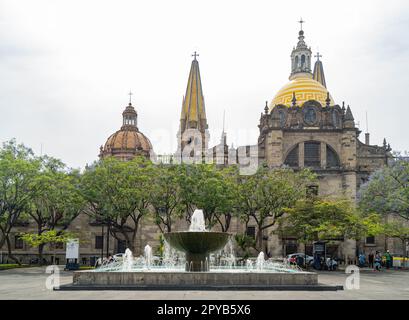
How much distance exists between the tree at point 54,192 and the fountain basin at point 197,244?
1637 centimetres

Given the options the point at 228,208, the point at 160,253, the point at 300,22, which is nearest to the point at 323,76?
the point at 300,22

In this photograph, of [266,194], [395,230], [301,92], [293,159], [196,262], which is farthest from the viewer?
[301,92]

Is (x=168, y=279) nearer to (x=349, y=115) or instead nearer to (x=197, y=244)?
(x=197, y=244)

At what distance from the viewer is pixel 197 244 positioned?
66.9 ft

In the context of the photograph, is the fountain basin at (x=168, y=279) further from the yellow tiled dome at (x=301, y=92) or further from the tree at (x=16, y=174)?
the yellow tiled dome at (x=301, y=92)

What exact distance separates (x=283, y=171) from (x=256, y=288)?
24.3m

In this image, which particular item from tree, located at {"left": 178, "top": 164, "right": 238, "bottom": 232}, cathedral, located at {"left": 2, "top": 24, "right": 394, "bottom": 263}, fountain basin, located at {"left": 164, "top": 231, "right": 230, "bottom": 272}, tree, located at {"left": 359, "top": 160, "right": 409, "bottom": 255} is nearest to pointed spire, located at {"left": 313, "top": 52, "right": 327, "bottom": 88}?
cathedral, located at {"left": 2, "top": 24, "right": 394, "bottom": 263}

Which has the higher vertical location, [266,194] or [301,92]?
[301,92]

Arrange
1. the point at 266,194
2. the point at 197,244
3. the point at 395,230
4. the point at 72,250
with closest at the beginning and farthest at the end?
the point at 197,244 < the point at 72,250 < the point at 266,194 < the point at 395,230

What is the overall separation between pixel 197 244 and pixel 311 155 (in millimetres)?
33800

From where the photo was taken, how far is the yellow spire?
64.3 metres

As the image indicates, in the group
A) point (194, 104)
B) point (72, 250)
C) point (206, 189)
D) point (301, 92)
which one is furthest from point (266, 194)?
point (194, 104)

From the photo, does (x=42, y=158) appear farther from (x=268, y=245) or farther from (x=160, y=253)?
(x=268, y=245)

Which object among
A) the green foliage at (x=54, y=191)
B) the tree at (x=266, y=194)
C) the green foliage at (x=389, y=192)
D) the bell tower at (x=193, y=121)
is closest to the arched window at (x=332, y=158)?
the green foliage at (x=389, y=192)
